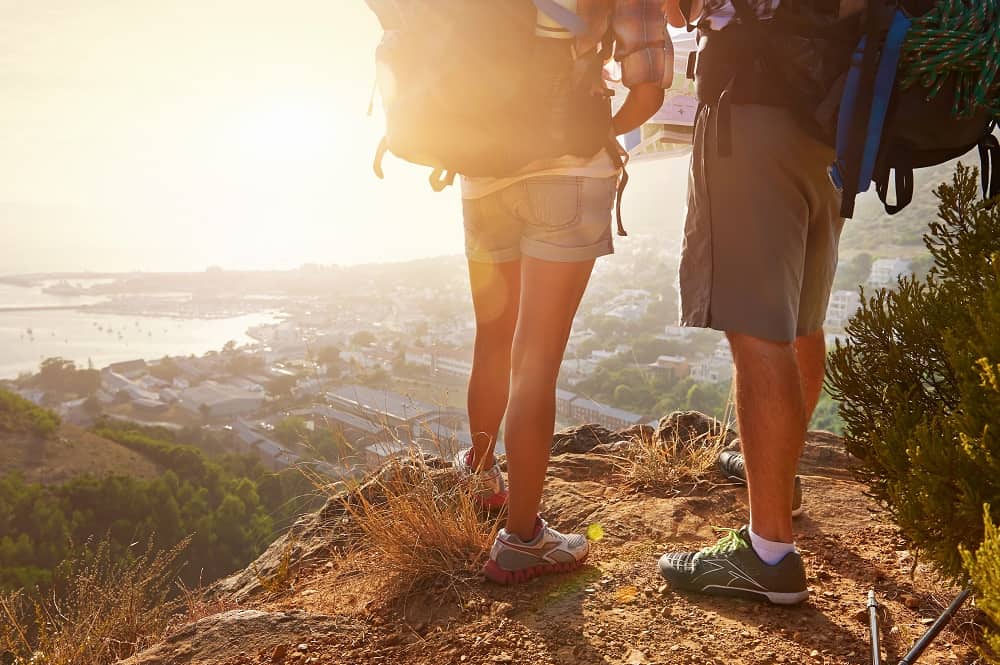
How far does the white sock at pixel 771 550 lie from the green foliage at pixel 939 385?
0.97 ft

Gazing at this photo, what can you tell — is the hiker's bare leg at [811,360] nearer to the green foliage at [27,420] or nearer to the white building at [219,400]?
the green foliage at [27,420]

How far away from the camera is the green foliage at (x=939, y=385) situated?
1045mm

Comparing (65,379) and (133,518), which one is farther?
(65,379)

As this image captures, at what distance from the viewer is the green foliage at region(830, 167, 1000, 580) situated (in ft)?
3.43

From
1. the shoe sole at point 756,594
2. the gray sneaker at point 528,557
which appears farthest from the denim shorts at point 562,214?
the shoe sole at point 756,594

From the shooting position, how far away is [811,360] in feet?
6.96

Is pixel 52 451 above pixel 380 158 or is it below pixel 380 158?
below

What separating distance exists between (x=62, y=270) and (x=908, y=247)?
77130 mm

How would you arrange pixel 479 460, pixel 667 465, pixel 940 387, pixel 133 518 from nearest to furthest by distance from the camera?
pixel 940 387 → pixel 479 460 → pixel 667 465 → pixel 133 518

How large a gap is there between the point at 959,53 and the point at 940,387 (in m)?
0.66

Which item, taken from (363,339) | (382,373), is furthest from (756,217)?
(363,339)

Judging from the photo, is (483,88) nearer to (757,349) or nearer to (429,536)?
(757,349)

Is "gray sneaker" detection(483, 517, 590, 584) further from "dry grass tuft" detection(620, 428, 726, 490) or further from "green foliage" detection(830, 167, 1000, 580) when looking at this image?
"dry grass tuft" detection(620, 428, 726, 490)

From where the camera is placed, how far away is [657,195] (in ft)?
131
